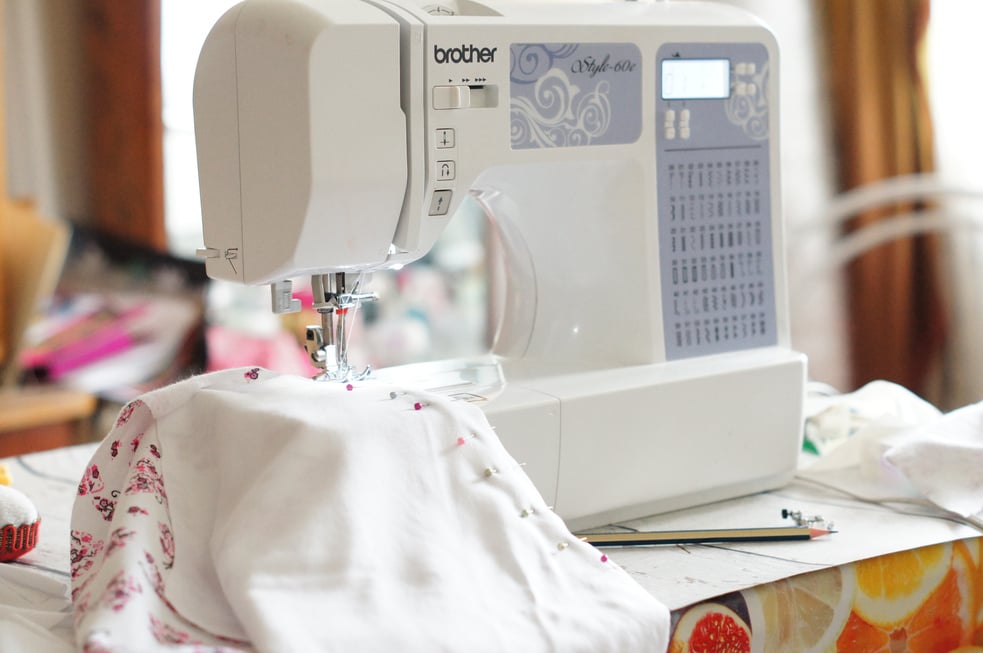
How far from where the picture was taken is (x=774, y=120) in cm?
139

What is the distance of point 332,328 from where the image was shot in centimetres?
114

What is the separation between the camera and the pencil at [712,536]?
1.15 meters

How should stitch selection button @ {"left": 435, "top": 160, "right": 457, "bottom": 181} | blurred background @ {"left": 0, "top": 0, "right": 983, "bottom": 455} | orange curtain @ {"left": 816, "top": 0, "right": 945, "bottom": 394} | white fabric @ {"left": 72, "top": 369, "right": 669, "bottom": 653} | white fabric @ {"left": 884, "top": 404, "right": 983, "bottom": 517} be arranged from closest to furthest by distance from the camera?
1. white fabric @ {"left": 72, "top": 369, "right": 669, "bottom": 653}
2. stitch selection button @ {"left": 435, "top": 160, "right": 457, "bottom": 181}
3. white fabric @ {"left": 884, "top": 404, "right": 983, "bottom": 517}
4. blurred background @ {"left": 0, "top": 0, "right": 983, "bottom": 455}
5. orange curtain @ {"left": 816, "top": 0, "right": 945, "bottom": 394}

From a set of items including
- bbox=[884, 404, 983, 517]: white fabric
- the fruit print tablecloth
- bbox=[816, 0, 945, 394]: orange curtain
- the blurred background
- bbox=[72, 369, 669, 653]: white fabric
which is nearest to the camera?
bbox=[72, 369, 669, 653]: white fabric

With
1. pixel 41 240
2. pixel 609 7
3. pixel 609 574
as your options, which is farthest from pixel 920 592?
pixel 41 240

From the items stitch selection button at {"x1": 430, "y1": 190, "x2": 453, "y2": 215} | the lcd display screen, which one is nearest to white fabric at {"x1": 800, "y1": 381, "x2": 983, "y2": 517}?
the lcd display screen

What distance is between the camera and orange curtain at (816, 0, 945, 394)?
9.14ft

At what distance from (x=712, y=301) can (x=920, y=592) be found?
0.41 meters

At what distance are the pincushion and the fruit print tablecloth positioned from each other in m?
0.63

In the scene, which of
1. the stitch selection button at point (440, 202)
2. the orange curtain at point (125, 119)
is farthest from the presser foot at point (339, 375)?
the orange curtain at point (125, 119)

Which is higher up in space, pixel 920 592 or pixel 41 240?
pixel 41 240

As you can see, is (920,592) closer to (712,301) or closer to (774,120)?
(712,301)

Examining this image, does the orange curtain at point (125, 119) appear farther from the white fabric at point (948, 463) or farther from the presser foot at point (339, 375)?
the white fabric at point (948, 463)

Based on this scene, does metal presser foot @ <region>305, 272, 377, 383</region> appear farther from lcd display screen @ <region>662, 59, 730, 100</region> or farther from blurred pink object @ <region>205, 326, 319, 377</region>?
blurred pink object @ <region>205, 326, 319, 377</region>
